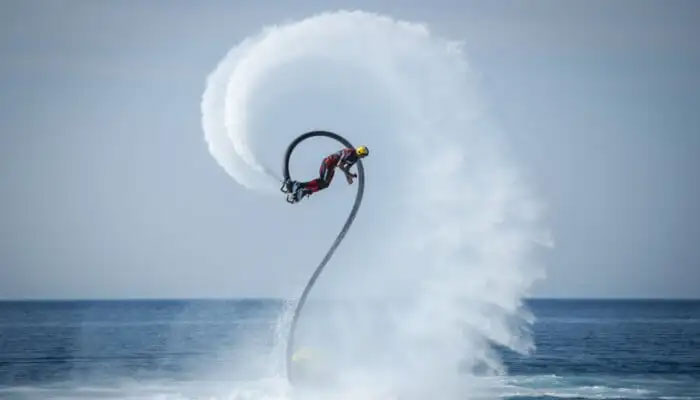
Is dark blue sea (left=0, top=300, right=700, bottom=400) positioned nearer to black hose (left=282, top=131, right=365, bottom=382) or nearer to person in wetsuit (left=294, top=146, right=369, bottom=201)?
black hose (left=282, top=131, right=365, bottom=382)

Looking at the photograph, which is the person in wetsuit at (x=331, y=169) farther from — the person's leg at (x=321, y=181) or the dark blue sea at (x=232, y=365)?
the dark blue sea at (x=232, y=365)

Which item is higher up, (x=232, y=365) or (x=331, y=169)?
(x=232, y=365)

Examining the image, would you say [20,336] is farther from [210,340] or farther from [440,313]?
[440,313]

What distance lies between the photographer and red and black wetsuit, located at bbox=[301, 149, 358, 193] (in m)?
35.4


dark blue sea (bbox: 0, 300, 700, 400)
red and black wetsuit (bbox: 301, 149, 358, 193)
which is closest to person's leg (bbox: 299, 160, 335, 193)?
red and black wetsuit (bbox: 301, 149, 358, 193)

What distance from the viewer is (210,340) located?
99.4m

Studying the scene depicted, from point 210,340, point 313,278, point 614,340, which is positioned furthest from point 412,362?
point 614,340

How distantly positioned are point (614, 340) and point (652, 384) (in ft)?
158

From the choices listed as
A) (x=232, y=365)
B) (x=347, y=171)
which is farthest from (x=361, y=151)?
(x=232, y=365)

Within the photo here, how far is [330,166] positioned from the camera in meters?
35.8

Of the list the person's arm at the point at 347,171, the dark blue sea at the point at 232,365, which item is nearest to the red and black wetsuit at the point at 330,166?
the person's arm at the point at 347,171

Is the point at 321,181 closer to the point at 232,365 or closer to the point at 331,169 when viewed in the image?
the point at 331,169

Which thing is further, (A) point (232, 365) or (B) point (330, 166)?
(A) point (232, 365)

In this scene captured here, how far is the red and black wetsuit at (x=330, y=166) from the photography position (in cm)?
A: 3538
